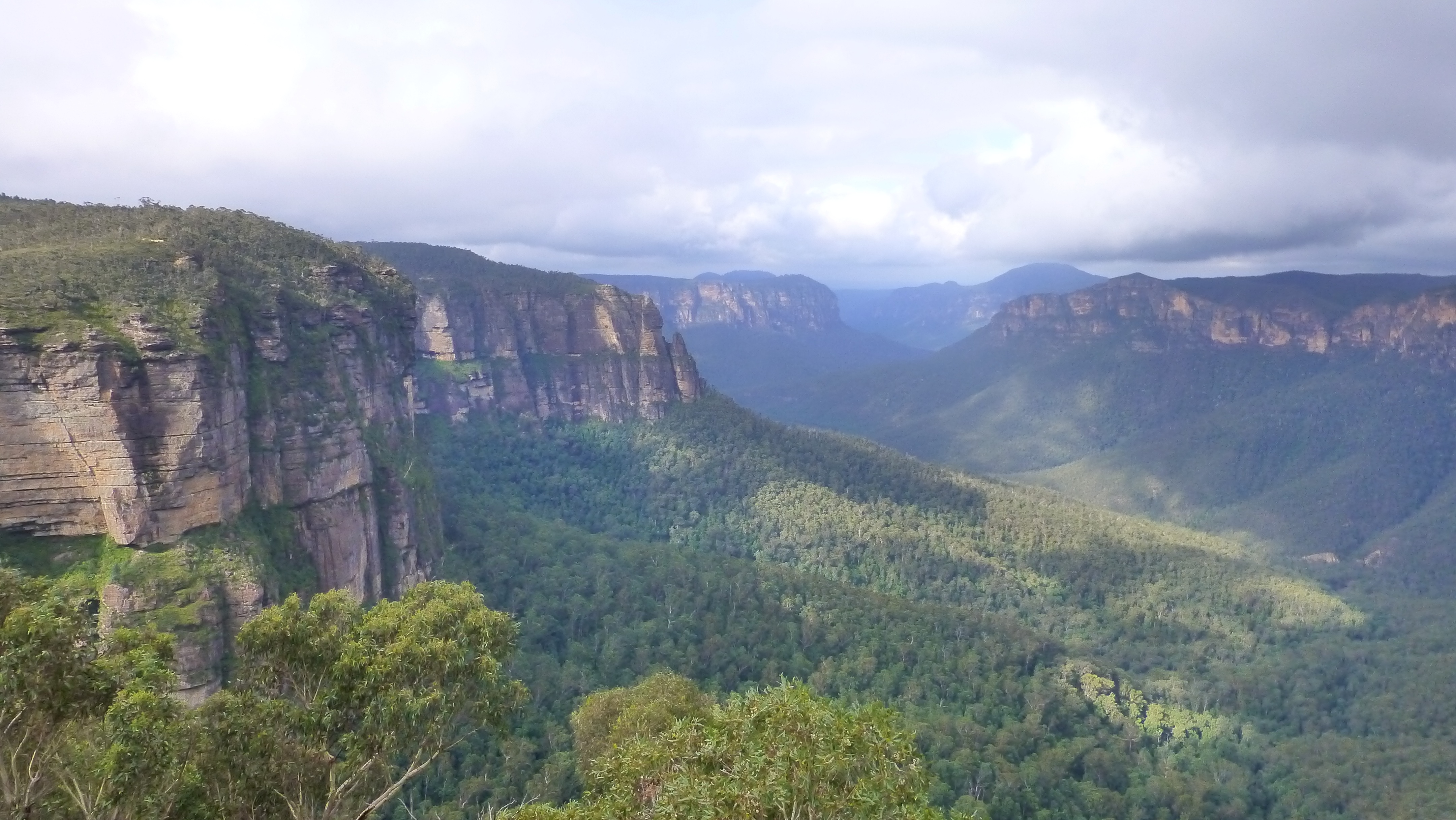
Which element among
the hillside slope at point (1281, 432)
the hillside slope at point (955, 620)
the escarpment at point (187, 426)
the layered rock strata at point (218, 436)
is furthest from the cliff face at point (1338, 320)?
the escarpment at point (187, 426)

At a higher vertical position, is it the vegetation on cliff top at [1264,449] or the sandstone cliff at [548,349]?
the sandstone cliff at [548,349]

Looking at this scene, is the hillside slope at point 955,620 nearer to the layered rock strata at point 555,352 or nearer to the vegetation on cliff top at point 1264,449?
the layered rock strata at point 555,352

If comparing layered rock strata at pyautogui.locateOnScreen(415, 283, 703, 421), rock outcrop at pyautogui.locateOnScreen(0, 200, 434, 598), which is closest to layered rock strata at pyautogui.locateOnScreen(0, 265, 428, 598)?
rock outcrop at pyautogui.locateOnScreen(0, 200, 434, 598)

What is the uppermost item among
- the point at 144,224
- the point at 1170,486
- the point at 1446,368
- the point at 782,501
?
the point at 144,224

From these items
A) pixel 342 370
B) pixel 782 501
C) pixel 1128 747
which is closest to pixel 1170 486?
pixel 782 501

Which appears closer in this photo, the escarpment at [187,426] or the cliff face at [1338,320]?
the escarpment at [187,426]

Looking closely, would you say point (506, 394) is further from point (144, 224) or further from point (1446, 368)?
point (1446, 368)

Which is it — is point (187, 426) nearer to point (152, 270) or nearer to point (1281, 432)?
point (152, 270)
